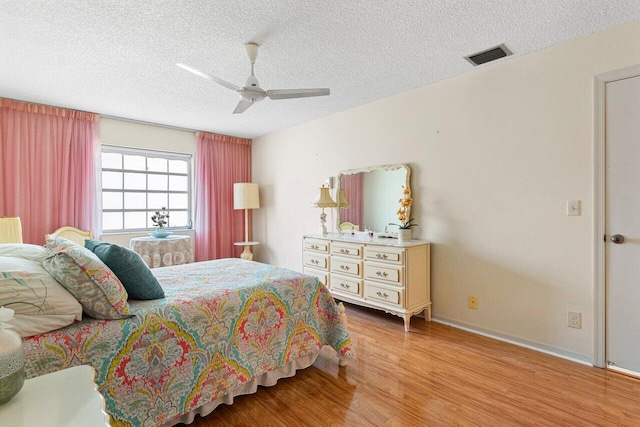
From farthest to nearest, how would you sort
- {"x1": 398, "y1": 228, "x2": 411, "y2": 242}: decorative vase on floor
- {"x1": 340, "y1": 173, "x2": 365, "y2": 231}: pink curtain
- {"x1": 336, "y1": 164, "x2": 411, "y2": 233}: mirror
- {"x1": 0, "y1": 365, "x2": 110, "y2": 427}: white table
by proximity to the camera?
1. {"x1": 340, "y1": 173, "x2": 365, "y2": 231}: pink curtain
2. {"x1": 336, "y1": 164, "x2": 411, "y2": 233}: mirror
3. {"x1": 398, "y1": 228, "x2": 411, "y2": 242}: decorative vase on floor
4. {"x1": 0, "y1": 365, "x2": 110, "y2": 427}: white table

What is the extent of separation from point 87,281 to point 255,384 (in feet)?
3.72

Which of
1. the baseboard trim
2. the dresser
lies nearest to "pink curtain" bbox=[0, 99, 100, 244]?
the dresser

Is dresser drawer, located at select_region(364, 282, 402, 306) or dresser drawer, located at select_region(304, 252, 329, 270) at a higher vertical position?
dresser drawer, located at select_region(304, 252, 329, 270)

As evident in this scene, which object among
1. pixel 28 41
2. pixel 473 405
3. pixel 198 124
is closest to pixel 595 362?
pixel 473 405

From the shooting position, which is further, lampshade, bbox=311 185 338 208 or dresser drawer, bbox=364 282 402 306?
lampshade, bbox=311 185 338 208

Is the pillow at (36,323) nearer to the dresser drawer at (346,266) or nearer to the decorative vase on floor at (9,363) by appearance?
the decorative vase on floor at (9,363)

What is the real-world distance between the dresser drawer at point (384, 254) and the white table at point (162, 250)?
2670 mm

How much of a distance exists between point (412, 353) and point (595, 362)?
129 centimetres

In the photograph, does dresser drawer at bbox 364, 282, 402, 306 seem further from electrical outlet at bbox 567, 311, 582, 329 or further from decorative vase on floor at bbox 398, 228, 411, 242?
electrical outlet at bbox 567, 311, 582, 329

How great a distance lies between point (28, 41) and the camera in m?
2.38

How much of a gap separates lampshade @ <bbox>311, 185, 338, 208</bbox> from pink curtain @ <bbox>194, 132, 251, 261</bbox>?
208cm

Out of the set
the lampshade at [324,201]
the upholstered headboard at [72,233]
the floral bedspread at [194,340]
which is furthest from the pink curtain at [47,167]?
the lampshade at [324,201]

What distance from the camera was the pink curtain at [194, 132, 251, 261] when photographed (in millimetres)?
5113

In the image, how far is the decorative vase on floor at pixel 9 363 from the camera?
2.64 ft
